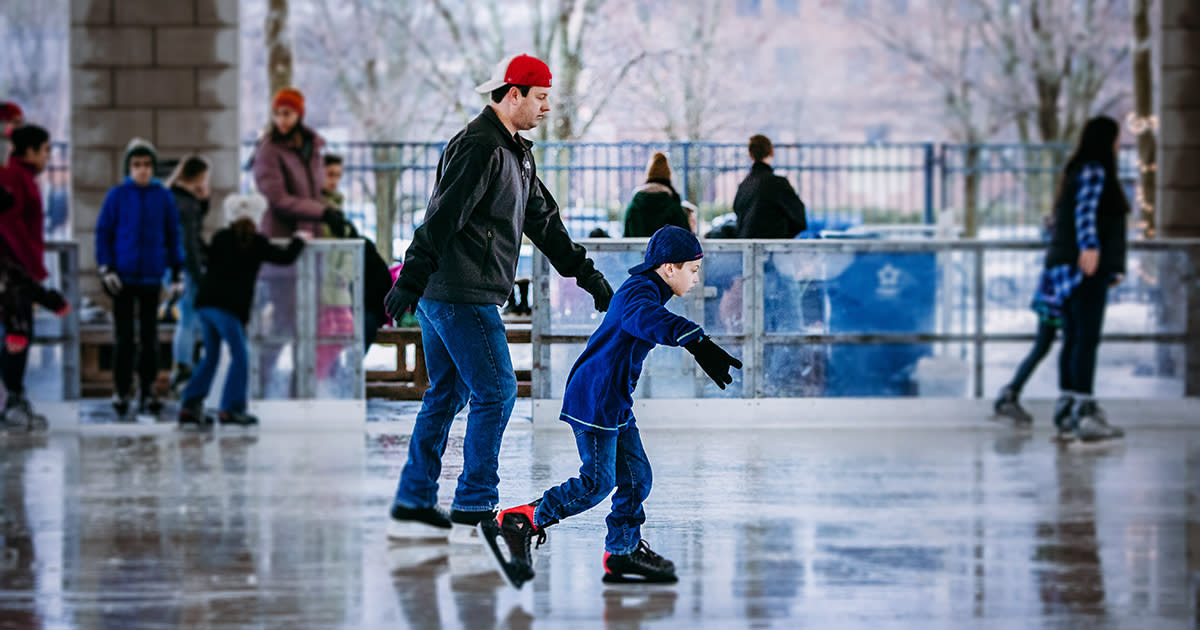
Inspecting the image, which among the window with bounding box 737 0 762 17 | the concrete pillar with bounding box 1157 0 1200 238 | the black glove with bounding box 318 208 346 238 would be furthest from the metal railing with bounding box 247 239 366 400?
the window with bounding box 737 0 762 17

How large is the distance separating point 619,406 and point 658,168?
0.25 metres

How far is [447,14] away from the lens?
20188 millimetres

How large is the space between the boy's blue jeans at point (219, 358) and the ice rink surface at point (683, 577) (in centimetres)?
34

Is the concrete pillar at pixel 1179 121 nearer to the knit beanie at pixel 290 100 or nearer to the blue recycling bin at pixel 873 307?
the blue recycling bin at pixel 873 307

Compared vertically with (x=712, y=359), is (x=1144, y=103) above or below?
above

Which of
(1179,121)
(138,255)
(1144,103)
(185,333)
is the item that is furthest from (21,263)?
(1144,103)

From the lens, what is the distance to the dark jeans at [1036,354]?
8.49 meters

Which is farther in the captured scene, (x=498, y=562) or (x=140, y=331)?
(x=140, y=331)

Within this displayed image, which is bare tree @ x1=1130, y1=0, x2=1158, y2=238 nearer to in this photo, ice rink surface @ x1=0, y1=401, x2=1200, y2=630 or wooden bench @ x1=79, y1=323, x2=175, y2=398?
ice rink surface @ x1=0, y1=401, x2=1200, y2=630

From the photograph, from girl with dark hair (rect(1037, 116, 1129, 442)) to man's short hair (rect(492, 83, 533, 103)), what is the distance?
4.54 metres

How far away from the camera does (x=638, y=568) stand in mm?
1202

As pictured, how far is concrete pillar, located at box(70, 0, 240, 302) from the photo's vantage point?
457 inches

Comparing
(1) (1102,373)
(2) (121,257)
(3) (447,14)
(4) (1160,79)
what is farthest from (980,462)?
(3) (447,14)

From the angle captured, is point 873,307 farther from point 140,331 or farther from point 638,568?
point 140,331
